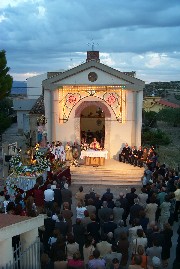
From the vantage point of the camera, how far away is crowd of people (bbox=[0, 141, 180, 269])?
9031 mm

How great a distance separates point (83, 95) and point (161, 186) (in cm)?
946

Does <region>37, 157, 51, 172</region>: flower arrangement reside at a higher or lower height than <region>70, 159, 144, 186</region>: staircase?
higher

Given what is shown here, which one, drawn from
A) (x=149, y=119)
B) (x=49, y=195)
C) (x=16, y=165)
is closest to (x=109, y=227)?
(x=49, y=195)

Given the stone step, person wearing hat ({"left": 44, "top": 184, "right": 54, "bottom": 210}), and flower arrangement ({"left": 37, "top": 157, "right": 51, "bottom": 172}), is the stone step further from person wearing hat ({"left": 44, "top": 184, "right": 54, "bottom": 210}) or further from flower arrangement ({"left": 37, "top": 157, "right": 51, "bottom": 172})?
person wearing hat ({"left": 44, "top": 184, "right": 54, "bottom": 210})

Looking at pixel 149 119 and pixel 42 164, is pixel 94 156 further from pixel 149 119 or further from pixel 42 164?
pixel 149 119

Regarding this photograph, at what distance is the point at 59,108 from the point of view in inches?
886

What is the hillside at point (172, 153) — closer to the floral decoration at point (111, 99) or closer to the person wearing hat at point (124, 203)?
the floral decoration at point (111, 99)

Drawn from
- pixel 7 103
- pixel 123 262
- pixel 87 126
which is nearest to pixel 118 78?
pixel 87 126

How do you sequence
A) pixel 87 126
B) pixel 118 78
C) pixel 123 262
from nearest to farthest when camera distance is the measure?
pixel 123 262 < pixel 118 78 < pixel 87 126

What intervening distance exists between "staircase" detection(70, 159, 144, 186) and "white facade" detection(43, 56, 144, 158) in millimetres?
2227

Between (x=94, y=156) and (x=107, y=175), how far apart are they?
1351 millimetres

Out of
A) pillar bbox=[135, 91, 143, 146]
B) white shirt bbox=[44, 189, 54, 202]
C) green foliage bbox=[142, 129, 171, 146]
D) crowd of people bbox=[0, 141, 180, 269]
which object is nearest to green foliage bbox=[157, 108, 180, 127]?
green foliage bbox=[142, 129, 171, 146]

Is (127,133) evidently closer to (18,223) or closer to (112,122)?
(112,122)

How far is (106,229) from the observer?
435 inches
